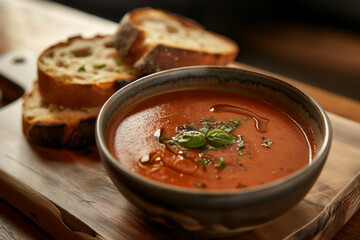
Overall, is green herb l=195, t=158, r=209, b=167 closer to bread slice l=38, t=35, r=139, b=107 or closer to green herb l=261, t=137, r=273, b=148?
green herb l=261, t=137, r=273, b=148

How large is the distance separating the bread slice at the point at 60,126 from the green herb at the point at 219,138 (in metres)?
0.82

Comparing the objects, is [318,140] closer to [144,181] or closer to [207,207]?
[207,207]

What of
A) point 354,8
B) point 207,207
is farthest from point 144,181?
point 354,8

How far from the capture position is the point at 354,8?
5262mm

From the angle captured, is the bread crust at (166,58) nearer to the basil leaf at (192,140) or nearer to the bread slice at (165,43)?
the bread slice at (165,43)

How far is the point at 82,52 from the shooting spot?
267 cm

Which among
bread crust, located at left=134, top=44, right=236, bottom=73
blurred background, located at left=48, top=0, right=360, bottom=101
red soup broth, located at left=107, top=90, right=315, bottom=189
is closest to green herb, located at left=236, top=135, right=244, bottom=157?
red soup broth, located at left=107, top=90, right=315, bottom=189

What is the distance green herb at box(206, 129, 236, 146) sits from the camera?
1542 mm

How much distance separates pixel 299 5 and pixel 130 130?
15.8 ft

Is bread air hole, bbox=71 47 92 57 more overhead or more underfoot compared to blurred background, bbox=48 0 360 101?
more overhead

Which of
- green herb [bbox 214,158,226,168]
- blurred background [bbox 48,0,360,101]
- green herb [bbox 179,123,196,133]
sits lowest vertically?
blurred background [bbox 48,0,360,101]

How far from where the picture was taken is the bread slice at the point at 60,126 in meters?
2.09

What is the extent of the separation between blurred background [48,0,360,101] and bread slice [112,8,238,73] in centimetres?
267

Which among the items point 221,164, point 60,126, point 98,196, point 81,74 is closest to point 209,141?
point 221,164
